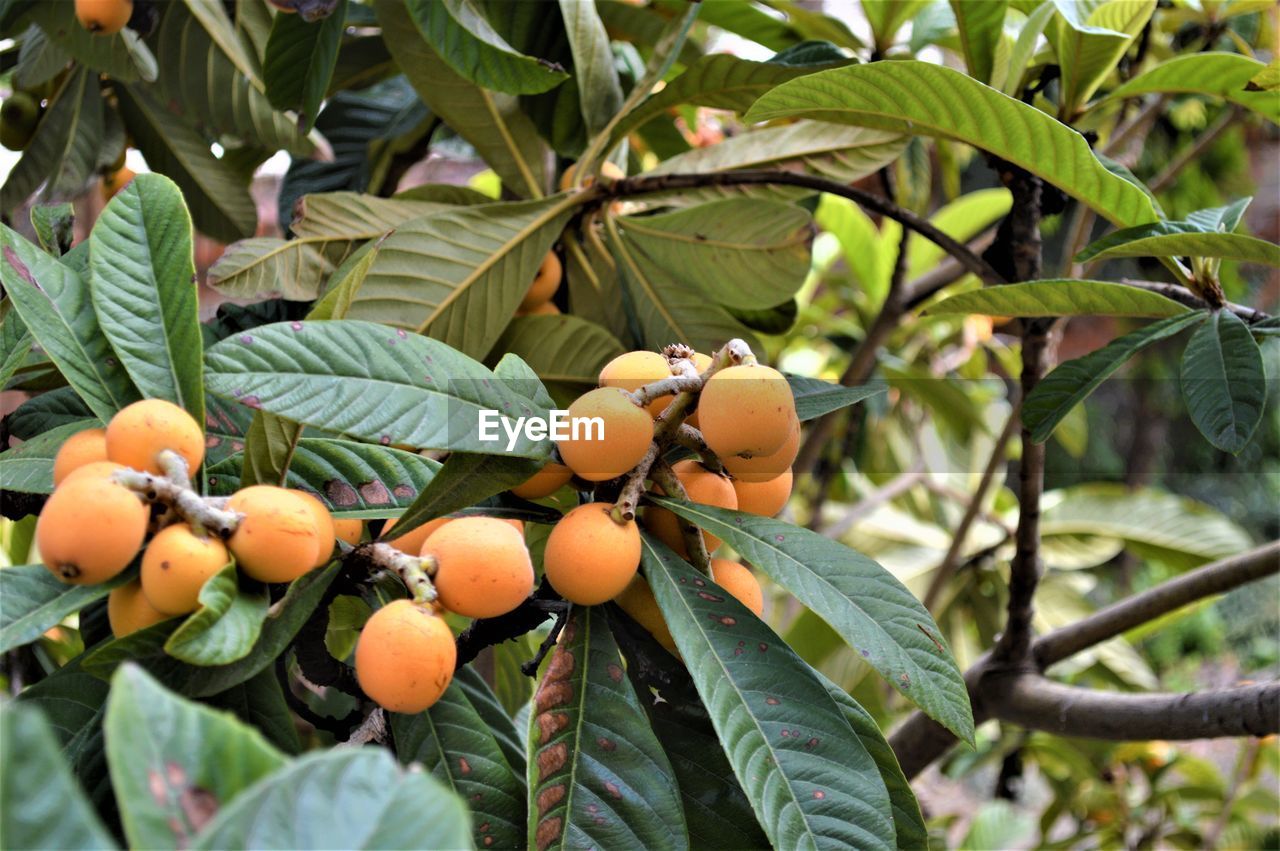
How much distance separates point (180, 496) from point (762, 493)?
25 centimetres

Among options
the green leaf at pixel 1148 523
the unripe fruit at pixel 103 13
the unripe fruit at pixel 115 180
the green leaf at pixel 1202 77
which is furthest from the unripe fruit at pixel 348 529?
the green leaf at pixel 1148 523

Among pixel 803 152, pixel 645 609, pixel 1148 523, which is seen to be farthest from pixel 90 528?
pixel 1148 523

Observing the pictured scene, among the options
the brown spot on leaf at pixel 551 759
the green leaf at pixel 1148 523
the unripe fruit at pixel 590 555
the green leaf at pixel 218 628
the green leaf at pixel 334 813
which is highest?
the green leaf at pixel 334 813

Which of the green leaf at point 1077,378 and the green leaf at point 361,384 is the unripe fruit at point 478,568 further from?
the green leaf at point 1077,378

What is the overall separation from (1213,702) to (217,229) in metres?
0.84

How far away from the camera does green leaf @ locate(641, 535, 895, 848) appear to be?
15.9 inches

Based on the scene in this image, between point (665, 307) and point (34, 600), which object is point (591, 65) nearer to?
point (665, 307)

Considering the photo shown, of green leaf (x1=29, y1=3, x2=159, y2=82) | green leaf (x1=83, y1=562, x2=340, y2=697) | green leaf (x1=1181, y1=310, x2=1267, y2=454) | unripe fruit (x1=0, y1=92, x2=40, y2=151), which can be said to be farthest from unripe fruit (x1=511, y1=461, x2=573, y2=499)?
unripe fruit (x1=0, y1=92, x2=40, y2=151)

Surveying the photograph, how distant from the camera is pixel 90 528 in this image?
331 mm

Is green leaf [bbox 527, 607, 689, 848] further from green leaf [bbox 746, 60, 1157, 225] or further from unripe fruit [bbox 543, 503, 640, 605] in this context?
green leaf [bbox 746, 60, 1157, 225]

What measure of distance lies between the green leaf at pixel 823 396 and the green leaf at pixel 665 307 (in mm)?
245

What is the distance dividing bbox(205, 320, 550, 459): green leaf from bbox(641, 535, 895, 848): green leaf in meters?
0.09

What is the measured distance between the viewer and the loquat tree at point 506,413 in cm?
36

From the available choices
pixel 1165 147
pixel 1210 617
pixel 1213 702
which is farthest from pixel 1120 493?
pixel 1210 617
